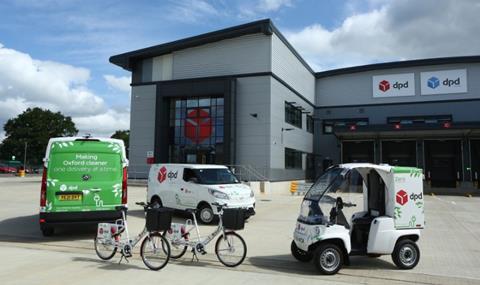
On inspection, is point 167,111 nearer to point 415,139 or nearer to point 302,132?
point 302,132

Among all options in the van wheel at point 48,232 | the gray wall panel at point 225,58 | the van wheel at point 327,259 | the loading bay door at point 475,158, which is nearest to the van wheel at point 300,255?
the van wheel at point 327,259

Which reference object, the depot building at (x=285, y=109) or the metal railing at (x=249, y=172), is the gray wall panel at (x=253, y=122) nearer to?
the depot building at (x=285, y=109)

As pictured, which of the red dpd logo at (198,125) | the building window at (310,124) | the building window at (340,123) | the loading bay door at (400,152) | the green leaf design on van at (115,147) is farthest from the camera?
the building window at (340,123)

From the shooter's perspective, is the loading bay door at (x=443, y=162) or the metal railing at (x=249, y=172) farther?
the loading bay door at (x=443, y=162)

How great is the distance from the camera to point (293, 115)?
3694cm

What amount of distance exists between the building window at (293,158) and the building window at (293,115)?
2.43 metres

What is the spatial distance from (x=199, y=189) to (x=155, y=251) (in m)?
5.83

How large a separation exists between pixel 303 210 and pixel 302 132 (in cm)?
3226

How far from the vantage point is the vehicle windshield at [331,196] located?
23.6ft

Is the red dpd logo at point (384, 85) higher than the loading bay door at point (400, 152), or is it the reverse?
the red dpd logo at point (384, 85)

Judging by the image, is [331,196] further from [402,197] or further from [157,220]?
[157,220]

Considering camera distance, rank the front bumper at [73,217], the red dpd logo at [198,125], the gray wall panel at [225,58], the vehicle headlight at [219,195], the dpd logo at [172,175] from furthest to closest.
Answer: the red dpd logo at [198,125] < the gray wall panel at [225,58] < the dpd logo at [172,175] < the vehicle headlight at [219,195] < the front bumper at [73,217]

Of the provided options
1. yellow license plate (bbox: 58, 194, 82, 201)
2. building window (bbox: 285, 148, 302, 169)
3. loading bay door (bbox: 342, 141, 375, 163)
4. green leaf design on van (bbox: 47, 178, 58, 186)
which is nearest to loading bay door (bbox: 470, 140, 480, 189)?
loading bay door (bbox: 342, 141, 375, 163)

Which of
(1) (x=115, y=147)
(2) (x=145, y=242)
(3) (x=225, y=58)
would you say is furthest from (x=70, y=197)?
(3) (x=225, y=58)
